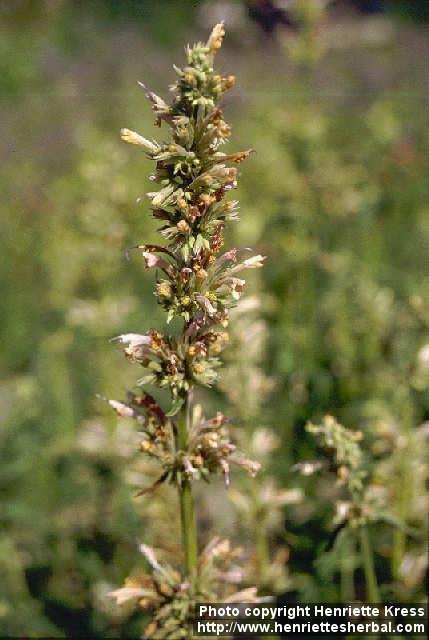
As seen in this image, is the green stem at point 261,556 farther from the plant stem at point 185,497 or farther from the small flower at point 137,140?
the small flower at point 137,140

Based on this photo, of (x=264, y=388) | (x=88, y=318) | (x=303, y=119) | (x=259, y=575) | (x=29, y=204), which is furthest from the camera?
(x=29, y=204)

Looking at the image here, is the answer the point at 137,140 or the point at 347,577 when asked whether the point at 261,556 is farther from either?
the point at 137,140

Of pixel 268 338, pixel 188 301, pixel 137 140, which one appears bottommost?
pixel 188 301

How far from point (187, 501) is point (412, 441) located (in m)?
1.33

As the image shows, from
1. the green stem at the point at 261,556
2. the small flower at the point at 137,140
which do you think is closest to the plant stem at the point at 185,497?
the small flower at the point at 137,140

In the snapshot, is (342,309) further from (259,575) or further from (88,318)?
(259,575)

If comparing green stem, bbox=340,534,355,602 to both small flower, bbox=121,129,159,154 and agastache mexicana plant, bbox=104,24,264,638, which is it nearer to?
agastache mexicana plant, bbox=104,24,264,638

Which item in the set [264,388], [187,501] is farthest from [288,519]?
[187,501]

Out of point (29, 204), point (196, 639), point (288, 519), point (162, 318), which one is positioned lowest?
point (196, 639)

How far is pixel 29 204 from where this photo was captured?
9508mm

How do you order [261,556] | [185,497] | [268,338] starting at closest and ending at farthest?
1. [185,497]
2. [261,556]
3. [268,338]

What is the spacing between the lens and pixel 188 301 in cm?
206

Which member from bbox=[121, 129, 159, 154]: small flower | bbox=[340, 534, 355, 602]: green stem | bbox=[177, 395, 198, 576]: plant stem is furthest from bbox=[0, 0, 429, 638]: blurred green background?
bbox=[121, 129, 159, 154]: small flower

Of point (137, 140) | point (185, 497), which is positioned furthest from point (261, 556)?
point (137, 140)
